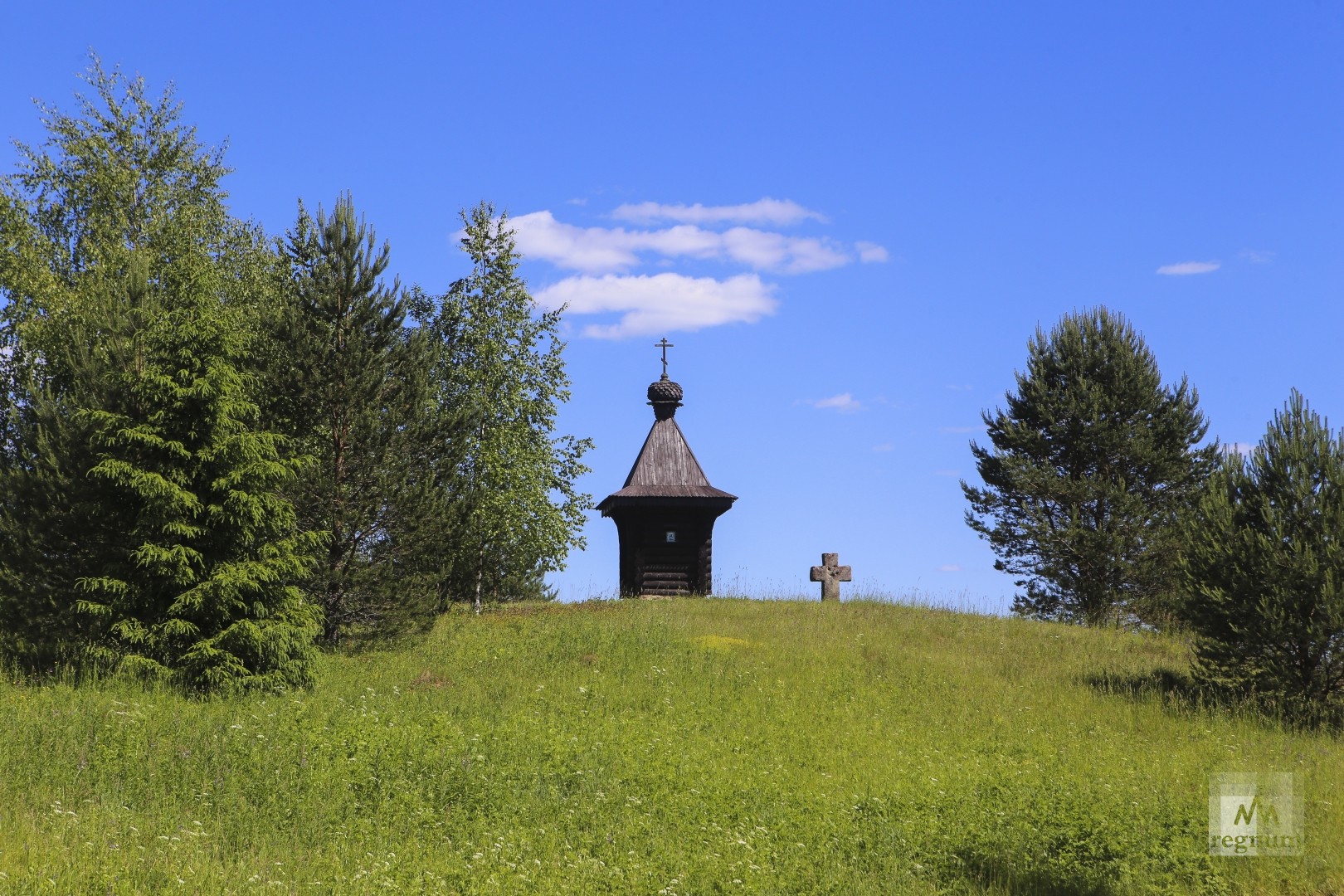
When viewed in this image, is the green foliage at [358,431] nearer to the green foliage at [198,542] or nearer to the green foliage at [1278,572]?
the green foliage at [198,542]

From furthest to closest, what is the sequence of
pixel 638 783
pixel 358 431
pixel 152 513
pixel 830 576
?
pixel 830 576, pixel 358 431, pixel 152 513, pixel 638 783

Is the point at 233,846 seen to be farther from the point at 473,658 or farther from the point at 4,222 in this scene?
the point at 4,222

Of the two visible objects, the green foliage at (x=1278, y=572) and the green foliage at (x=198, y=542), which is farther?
the green foliage at (x=1278, y=572)

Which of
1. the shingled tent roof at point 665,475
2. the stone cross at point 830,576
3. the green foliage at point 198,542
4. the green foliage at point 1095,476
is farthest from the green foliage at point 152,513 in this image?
the green foliage at point 1095,476

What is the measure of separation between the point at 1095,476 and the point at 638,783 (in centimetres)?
2357

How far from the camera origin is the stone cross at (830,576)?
1241 inches

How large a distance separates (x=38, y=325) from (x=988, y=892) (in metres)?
25.0

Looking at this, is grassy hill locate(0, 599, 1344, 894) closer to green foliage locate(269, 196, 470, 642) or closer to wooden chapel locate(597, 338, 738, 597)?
green foliage locate(269, 196, 470, 642)

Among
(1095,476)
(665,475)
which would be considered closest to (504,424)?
(665,475)

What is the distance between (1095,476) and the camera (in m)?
32.6

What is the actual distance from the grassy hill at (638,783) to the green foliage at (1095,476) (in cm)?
1129

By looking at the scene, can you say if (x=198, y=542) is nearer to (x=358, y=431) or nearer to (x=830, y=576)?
(x=358, y=431)

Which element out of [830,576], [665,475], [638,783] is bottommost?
[638,783]

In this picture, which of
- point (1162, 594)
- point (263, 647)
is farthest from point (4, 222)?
point (1162, 594)
